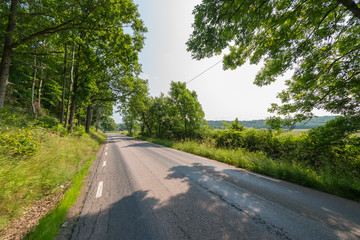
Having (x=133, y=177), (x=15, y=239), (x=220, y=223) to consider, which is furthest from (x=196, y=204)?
(x=15, y=239)

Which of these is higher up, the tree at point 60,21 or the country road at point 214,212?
the tree at point 60,21

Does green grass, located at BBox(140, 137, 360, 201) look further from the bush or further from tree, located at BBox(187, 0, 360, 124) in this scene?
the bush

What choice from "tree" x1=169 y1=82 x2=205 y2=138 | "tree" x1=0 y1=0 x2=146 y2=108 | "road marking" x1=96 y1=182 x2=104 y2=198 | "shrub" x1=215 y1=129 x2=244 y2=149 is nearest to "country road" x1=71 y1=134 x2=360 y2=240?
"road marking" x1=96 y1=182 x2=104 y2=198

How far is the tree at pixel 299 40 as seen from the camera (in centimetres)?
414

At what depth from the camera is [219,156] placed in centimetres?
705

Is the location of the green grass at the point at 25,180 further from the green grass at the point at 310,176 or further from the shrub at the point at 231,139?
the shrub at the point at 231,139

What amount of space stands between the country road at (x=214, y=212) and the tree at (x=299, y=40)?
388cm

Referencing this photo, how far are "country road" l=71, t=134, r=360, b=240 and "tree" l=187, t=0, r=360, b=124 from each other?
3882mm

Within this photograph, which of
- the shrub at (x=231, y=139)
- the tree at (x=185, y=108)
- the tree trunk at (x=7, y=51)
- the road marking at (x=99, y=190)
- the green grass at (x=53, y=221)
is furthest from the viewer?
the tree at (x=185, y=108)

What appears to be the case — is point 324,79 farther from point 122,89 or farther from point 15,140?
point 122,89

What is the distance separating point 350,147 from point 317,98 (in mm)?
2075

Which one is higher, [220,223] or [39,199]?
[220,223]

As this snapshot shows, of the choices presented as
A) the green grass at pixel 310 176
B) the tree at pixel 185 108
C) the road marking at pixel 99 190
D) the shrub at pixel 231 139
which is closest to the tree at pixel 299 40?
the green grass at pixel 310 176

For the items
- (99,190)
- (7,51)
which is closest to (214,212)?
(99,190)
